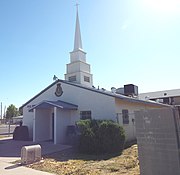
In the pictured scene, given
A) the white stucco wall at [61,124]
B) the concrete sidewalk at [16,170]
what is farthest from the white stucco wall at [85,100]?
the concrete sidewalk at [16,170]

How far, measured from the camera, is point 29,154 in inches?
367

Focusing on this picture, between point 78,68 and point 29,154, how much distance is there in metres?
13.5

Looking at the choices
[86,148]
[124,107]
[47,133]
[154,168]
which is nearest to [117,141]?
[86,148]

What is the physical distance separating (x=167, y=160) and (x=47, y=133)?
16009mm

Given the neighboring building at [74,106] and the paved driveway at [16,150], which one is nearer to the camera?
the paved driveway at [16,150]

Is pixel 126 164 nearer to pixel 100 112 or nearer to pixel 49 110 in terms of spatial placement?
pixel 100 112

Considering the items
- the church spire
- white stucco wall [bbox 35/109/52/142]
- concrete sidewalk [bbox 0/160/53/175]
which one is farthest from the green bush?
the church spire

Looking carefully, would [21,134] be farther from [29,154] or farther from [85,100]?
[29,154]

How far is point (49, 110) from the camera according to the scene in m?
20.0

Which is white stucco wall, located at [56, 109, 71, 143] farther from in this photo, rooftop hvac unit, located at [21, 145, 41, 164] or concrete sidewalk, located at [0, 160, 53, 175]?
concrete sidewalk, located at [0, 160, 53, 175]

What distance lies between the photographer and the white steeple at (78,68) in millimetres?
21734

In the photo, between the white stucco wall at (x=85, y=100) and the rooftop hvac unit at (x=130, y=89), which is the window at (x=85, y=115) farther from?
the rooftop hvac unit at (x=130, y=89)

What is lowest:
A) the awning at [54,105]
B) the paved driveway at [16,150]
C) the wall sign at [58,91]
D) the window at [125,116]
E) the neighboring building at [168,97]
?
the paved driveway at [16,150]

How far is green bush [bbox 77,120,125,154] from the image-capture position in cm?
1159
